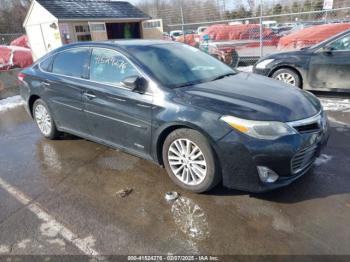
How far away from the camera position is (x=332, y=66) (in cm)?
628

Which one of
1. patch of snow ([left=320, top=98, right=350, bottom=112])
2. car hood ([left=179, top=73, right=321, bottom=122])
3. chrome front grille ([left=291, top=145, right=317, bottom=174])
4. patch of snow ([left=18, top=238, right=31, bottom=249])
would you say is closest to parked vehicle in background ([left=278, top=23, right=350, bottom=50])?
patch of snow ([left=320, top=98, right=350, bottom=112])

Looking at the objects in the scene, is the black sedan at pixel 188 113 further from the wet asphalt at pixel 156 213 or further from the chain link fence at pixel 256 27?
the chain link fence at pixel 256 27

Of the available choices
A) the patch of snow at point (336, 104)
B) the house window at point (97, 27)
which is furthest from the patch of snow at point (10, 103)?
the house window at point (97, 27)

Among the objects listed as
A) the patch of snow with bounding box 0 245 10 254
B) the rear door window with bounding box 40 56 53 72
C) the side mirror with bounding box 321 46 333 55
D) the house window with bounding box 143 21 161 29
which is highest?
the rear door window with bounding box 40 56 53 72

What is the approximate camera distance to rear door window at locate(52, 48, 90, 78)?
4.22m

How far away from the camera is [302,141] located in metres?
2.91

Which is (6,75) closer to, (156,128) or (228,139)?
(156,128)

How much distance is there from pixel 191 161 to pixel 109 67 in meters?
1.63

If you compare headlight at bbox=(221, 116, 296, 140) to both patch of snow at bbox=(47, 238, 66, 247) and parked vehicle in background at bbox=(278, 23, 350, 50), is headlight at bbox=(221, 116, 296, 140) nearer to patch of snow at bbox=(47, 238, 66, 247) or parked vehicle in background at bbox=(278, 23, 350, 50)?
patch of snow at bbox=(47, 238, 66, 247)

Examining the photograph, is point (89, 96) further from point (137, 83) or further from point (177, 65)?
point (177, 65)

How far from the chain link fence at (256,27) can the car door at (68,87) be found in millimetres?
7337

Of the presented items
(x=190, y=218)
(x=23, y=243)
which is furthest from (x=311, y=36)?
(x=23, y=243)

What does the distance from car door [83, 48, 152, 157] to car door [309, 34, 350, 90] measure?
14.7 feet

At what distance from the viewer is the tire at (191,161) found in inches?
121
